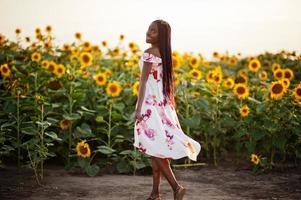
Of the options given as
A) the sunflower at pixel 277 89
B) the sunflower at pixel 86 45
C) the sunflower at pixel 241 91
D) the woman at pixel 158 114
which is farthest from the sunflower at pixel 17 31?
the woman at pixel 158 114

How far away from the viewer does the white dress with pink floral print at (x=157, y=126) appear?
4.31m

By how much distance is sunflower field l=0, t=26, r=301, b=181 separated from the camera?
5586 millimetres

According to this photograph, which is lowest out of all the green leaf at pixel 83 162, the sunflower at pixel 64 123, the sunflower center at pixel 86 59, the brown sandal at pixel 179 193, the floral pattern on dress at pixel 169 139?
the brown sandal at pixel 179 193

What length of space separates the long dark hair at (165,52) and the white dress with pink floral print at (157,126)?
4 centimetres

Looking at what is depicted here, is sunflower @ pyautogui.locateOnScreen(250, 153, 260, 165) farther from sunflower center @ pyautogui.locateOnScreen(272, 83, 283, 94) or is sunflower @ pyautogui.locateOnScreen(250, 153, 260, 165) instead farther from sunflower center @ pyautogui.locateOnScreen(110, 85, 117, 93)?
sunflower center @ pyautogui.locateOnScreen(110, 85, 117, 93)

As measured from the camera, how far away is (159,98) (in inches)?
173

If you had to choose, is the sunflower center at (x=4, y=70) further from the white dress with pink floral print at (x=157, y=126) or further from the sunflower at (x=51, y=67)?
the white dress with pink floral print at (x=157, y=126)

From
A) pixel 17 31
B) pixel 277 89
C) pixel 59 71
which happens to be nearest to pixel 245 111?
pixel 277 89

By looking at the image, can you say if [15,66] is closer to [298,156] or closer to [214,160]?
[214,160]

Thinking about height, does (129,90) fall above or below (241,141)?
above

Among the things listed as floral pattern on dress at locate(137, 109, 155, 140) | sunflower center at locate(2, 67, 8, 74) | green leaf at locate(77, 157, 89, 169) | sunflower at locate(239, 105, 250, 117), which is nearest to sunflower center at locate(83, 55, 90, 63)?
sunflower center at locate(2, 67, 8, 74)

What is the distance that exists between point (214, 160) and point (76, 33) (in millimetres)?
2884

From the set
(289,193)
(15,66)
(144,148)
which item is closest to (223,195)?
(289,193)

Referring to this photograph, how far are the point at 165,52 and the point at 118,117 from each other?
1.58m
